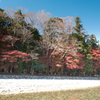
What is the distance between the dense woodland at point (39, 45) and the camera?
1099cm

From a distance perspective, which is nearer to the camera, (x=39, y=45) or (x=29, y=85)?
(x=29, y=85)

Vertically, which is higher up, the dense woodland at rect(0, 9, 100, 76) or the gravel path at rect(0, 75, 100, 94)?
the dense woodland at rect(0, 9, 100, 76)

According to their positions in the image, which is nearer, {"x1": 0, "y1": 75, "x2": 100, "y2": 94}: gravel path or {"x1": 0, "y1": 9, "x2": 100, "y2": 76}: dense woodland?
{"x1": 0, "y1": 75, "x2": 100, "y2": 94}: gravel path

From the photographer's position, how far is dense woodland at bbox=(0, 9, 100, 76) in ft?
36.1

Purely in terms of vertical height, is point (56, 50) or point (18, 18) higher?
point (18, 18)

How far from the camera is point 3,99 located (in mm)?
4289

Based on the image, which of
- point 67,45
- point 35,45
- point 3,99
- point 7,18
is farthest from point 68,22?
point 3,99

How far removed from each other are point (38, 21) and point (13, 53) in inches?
259

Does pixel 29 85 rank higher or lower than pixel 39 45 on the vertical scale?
lower

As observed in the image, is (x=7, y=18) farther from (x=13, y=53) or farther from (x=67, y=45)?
(x=67, y=45)

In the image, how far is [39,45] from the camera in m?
12.5

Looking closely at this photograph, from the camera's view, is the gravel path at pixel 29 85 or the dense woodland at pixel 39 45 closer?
the gravel path at pixel 29 85

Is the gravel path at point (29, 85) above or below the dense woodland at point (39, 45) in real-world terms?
below

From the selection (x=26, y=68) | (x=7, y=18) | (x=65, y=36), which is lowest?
(x=26, y=68)
